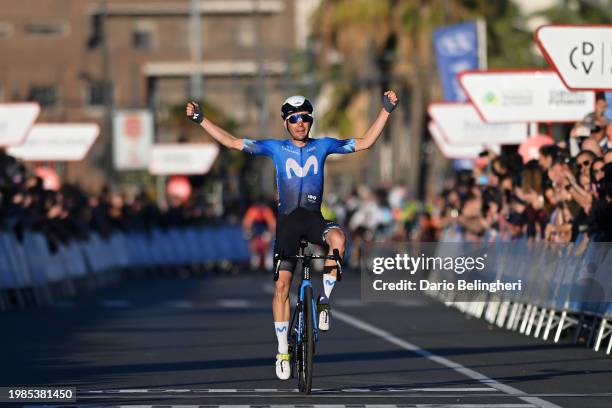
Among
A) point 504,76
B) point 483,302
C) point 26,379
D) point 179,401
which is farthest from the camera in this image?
point 504,76

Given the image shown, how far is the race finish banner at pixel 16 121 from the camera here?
29984 mm

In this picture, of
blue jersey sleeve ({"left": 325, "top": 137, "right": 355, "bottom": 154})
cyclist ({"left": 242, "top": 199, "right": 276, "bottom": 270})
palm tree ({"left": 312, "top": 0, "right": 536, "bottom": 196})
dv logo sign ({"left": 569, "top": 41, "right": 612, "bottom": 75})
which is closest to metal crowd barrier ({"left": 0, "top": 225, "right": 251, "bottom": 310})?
cyclist ({"left": 242, "top": 199, "right": 276, "bottom": 270})

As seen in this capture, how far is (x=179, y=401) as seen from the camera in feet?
42.3

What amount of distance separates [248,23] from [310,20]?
4168 cm

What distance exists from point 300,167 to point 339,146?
0.48 meters

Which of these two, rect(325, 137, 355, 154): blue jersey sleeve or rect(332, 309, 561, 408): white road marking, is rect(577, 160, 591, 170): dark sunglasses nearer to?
rect(332, 309, 561, 408): white road marking

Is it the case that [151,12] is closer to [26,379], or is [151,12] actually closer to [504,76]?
[504,76]

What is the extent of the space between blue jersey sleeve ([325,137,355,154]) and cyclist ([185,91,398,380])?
1 centimetres

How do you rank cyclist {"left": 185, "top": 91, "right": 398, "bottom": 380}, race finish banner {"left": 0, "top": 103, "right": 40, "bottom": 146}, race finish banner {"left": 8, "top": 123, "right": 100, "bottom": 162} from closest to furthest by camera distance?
cyclist {"left": 185, "top": 91, "right": 398, "bottom": 380} → race finish banner {"left": 0, "top": 103, "right": 40, "bottom": 146} → race finish banner {"left": 8, "top": 123, "right": 100, "bottom": 162}

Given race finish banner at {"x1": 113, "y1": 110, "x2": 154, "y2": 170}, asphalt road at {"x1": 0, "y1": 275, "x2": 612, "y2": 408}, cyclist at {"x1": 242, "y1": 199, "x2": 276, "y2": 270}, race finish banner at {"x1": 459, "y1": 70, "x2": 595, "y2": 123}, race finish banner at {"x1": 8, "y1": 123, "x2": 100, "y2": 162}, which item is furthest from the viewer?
race finish banner at {"x1": 113, "y1": 110, "x2": 154, "y2": 170}

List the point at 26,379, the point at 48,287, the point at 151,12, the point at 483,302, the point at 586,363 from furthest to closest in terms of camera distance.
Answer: the point at 151,12 → the point at 48,287 → the point at 483,302 → the point at 586,363 → the point at 26,379

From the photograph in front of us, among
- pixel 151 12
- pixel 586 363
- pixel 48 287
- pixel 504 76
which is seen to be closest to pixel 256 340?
pixel 586 363

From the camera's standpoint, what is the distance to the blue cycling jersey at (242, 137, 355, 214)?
14117 mm

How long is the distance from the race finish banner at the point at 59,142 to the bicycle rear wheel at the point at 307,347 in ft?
84.3
